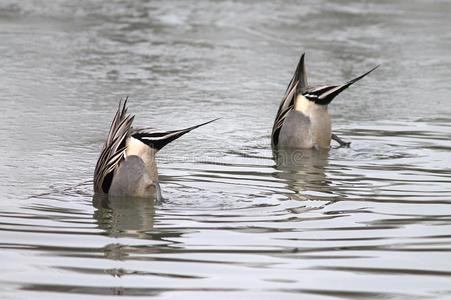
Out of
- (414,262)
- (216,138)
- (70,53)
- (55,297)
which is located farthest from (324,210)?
(70,53)

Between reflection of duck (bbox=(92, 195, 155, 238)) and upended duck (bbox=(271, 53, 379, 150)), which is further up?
upended duck (bbox=(271, 53, 379, 150))

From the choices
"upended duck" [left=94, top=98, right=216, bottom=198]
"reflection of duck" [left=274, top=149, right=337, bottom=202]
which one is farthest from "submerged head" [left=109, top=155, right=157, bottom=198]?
"reflection of duck" [left=274, top=149, right=337, bottom=202]

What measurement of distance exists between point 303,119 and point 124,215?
332 centimetres

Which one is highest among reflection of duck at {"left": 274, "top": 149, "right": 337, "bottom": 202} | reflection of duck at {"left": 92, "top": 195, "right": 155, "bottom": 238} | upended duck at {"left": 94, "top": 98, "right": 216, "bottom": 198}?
upended duck at {"left": 94, "top": 98, "right": 216, "bottom": 198}

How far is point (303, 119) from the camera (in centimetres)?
1017

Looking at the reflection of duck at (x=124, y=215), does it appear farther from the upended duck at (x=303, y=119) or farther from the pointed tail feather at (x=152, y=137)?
the upended duck at (x=303, y=119)

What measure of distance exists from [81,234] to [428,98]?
6682mm

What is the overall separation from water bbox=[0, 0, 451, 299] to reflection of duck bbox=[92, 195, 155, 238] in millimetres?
27

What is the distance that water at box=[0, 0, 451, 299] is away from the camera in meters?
5.62

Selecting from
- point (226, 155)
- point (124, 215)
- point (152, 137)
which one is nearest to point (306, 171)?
point (226, 155)

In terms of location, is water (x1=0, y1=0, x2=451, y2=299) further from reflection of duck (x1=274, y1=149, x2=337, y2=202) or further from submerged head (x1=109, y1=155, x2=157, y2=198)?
submerged head (x1=109, y1=155, x2=157, y2=198)

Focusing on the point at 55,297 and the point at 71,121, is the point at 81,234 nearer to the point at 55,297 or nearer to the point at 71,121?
the point at 55,297

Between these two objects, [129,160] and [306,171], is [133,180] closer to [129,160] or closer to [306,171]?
[129,160]

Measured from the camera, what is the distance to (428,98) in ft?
40.2
